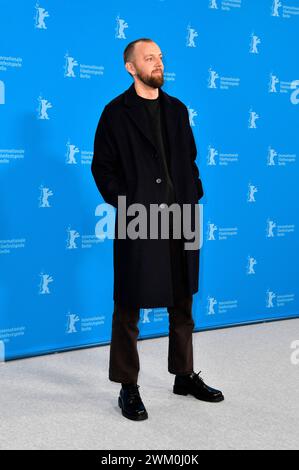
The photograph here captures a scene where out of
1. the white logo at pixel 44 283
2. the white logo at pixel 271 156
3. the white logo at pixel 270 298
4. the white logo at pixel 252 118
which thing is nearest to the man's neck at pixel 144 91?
the white logo at pixel 44 283

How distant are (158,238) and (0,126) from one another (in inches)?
46.1

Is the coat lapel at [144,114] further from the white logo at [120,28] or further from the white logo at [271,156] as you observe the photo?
the white logo at [271,156]

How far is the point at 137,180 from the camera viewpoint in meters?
2.16

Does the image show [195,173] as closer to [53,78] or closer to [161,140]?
[161,140]

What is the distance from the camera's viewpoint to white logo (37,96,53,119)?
2.97 meters

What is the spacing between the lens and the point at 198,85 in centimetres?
345

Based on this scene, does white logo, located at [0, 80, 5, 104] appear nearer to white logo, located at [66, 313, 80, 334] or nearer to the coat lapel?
the coat lapel

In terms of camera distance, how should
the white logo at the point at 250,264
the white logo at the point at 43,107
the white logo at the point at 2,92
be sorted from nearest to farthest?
1. the white logo at the point at 2,92
2. the white logo at the point at 43,107
3. the white logo at the point at 250,264

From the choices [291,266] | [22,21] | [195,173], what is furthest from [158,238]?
[291,266]

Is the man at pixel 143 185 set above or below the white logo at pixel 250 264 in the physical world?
above

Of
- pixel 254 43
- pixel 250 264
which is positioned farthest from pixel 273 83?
pixel 250 264

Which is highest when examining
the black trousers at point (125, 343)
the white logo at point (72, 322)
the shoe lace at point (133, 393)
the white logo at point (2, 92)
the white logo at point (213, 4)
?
the white logo at point (213, 4)

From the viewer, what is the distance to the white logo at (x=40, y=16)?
2.92 meters
